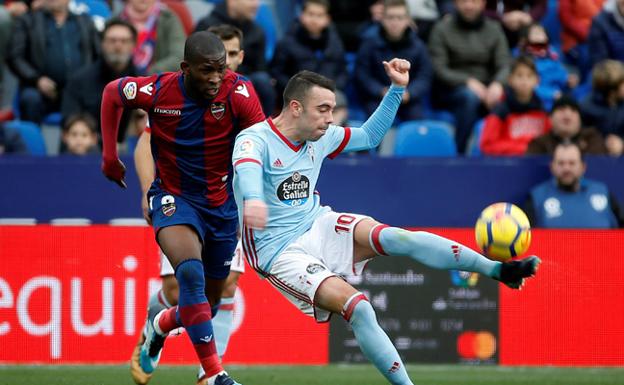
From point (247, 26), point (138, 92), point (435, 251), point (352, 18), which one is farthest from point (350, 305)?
point (352, 18)

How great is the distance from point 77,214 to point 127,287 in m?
1.30

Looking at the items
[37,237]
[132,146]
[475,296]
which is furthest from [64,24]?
[475,296]

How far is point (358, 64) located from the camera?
44.3 ft

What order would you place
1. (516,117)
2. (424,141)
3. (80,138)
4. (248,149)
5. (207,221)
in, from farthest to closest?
(516,117) < (424,141) < (80,138) < (207,221) < (248,149)

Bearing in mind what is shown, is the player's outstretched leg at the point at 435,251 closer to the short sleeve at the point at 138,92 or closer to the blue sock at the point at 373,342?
the blue sock at the point at 373,342

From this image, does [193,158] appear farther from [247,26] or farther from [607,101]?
[607,101]

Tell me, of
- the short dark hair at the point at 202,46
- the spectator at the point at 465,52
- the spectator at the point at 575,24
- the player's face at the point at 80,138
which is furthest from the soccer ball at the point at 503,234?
the spectator at the point at 575,24

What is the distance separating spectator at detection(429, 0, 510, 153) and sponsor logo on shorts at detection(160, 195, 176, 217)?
239 inches

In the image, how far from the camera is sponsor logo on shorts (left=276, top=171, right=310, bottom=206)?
7.69 metres

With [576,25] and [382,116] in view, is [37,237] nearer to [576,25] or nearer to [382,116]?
[382,116]

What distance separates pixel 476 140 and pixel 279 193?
5790mm

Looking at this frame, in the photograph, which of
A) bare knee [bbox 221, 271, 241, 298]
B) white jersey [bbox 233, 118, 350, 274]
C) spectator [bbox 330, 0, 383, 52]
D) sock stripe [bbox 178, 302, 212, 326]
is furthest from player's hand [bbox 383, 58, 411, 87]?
spectator [bbox 330, 0, 383, 52]

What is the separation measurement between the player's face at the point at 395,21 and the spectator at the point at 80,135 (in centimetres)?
342

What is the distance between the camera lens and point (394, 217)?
39.0 feet
